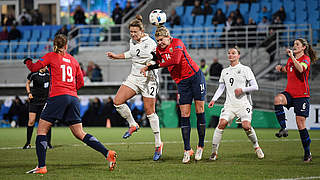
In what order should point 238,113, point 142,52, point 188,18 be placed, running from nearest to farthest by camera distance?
point 238,113 → point 142,52 → point 188,18

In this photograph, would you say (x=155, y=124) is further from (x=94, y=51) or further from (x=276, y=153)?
(x=94, y=51)

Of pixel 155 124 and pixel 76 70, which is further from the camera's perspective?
pixel 155 124

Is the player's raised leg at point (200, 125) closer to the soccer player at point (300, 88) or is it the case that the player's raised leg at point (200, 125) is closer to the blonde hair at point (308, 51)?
the soccer player at point (300, 88)

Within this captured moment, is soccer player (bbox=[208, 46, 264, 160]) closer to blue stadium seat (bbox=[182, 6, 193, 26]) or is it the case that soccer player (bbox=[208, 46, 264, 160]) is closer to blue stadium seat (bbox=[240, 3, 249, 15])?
blue stadium seat (bbox=[240, 3, 249, 15])

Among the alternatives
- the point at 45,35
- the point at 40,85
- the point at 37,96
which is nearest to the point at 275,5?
the point at 45,35

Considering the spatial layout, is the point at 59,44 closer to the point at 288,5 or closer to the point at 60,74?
the point at 60,74

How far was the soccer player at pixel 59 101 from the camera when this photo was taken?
7586 millimetres

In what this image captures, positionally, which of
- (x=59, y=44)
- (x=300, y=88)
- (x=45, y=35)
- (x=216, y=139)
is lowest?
(x=216, y=139)

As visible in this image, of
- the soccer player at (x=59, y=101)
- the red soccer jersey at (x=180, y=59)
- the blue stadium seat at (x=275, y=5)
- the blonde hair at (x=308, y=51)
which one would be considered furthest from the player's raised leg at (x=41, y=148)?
the blue stadium seat at (x=275, y=5)

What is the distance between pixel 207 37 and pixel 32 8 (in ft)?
47.6

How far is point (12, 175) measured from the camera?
736cm

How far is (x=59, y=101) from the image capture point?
24.9 feet

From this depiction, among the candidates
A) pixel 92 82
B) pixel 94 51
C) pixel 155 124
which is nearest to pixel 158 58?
pixel 155 124

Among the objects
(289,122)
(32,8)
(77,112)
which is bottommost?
(289,122)
